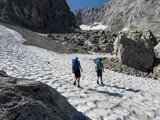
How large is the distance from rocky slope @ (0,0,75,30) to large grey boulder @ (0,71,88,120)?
79042 millimetres

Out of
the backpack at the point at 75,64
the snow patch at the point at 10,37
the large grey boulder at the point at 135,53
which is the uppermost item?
the snow patch at the point at 10,37

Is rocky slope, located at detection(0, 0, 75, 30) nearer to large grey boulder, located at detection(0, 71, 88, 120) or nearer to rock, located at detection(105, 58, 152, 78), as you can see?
rock, located at detection(105, 58, 152, 78)

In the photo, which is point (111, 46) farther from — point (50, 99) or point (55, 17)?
point (55, 17)

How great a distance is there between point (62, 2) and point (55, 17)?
12.8 m

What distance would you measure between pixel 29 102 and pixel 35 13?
9520 centimetres

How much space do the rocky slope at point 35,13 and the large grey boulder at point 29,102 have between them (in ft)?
259

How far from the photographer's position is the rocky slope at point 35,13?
9006cm

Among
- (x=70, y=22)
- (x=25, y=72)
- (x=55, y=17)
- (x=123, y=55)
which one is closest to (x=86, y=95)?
(x=25, y=72)

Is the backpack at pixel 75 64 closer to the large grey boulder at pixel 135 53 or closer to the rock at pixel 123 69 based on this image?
the rock at pixel 123 69

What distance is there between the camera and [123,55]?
34.2 meters

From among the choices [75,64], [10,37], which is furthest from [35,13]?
[75,64]

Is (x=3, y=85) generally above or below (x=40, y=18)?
below

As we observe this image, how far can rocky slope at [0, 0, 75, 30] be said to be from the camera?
90.1 meters

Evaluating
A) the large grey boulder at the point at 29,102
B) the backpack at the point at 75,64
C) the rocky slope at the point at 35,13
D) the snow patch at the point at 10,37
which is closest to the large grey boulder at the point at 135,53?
the snow patch at the point at 10,37
